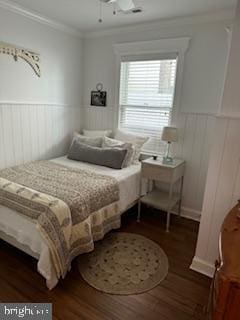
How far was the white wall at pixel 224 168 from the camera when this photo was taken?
1664 mm

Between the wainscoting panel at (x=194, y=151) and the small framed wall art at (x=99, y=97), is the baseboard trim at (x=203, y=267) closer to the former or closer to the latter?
the wainscoting panel at (x=194, y=151)

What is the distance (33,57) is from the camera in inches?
113

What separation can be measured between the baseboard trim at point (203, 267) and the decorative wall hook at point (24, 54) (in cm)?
286

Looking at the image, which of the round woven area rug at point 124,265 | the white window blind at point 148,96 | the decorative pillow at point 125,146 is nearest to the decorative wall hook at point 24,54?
the white window blind at point 148,96

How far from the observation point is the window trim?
111 inches

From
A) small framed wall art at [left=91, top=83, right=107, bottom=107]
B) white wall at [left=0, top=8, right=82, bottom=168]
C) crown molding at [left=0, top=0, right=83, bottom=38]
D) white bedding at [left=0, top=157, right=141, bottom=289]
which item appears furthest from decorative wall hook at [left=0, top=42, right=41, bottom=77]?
white bedding at [left=0, top=157, right=141, bottom=289]

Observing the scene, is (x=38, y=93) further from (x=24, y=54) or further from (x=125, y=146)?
(x=125, y=146)

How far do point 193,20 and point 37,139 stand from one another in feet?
8.12

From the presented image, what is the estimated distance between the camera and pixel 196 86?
279 cm

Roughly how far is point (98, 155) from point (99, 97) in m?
1.14

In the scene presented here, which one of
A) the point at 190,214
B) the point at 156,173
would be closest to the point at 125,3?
the point at 156,173

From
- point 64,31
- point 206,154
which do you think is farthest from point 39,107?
point 206,154

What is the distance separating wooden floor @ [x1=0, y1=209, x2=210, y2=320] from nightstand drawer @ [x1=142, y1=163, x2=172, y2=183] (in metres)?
0.87

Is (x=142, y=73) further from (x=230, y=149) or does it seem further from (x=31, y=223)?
(x=31, y=223)
